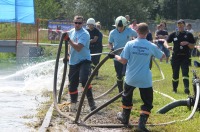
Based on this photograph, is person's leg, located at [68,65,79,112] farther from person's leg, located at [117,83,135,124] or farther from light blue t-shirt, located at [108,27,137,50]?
light blue t-shirt, located at [108,27,137,50]

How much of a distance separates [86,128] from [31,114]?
1.87m

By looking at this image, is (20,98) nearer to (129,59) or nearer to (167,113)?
(167,113)

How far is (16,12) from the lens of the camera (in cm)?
3325

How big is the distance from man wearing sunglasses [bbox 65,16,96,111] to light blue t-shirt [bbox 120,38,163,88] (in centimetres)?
181

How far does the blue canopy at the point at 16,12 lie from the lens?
33.1m

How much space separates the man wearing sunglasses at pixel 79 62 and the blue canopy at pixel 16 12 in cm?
2319

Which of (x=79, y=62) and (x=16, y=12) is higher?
(x=16, y=12)

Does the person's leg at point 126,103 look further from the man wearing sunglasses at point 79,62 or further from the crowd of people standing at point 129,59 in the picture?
the man wearing sunglasses at point 79,62

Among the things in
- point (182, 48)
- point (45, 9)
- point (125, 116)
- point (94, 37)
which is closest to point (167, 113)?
point (125, 116)

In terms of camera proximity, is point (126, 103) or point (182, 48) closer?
point (126, 103)

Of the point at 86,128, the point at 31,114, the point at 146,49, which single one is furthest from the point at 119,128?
the point at 31,114

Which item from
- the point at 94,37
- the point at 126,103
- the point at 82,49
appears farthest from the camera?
the point at 94,37

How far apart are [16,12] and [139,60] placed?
25.9 m

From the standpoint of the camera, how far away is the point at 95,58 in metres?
16.8
